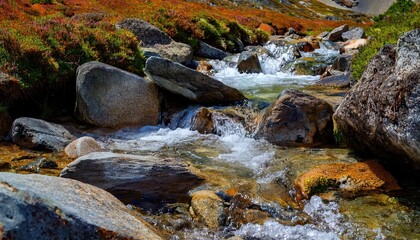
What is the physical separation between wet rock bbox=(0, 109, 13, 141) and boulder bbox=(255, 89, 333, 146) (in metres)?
7.65

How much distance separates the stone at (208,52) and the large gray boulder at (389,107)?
16.2 meters

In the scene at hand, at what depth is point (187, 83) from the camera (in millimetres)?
13406

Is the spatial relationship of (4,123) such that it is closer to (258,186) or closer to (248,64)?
(258,186)

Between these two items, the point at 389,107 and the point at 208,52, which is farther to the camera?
the point at 208,52

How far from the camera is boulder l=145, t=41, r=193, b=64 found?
19.7 metres

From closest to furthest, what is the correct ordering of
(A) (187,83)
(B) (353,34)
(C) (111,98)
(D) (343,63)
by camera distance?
(C) (111,98) → (A) (187,83) → (D) (343,63) → (B) (353,34)

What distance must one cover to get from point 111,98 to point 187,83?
273 cm

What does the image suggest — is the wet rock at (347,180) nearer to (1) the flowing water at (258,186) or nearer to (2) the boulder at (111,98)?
(1) the flowing water at (258,186)

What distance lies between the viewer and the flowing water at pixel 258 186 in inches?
245

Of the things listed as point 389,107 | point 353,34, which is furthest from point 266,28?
point 389,107

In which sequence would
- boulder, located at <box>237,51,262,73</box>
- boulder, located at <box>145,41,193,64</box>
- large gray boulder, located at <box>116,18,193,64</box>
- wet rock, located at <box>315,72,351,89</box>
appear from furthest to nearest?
1. boulder, located at <box>237,51,262,73</box>
2. large gray boulder, located at <box>116,18,193,64</box>
3. boulder, located at <box>145,41,193,64</box>
4. wet rock, located at <box>315,72,351,89</box>

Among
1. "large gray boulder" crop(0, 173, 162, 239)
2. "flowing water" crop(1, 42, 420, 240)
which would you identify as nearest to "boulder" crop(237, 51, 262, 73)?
"flowing water" crop(1, 42, 420, 240)

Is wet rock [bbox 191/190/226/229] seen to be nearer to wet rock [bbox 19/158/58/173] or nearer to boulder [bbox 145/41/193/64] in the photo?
wet rock [bbox 19/158/58/173]

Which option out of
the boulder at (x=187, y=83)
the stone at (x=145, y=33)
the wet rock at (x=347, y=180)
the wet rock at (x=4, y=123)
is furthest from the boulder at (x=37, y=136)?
the stone at (x=145, y=33)
